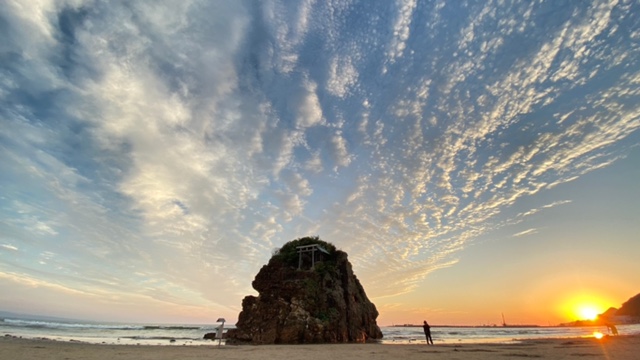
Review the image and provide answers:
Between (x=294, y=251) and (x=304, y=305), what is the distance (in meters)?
11.1

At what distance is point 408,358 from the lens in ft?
51.1

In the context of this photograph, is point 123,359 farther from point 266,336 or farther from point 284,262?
point 284,262

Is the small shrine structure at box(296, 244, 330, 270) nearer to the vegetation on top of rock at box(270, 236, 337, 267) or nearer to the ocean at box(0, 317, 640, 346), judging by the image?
the vegetation on top of rock at box(270, 236, 337, 267)

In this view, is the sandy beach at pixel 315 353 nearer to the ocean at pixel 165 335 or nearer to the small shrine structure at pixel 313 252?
the ocean at pixel 165 335

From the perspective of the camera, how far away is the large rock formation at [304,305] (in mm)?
32781

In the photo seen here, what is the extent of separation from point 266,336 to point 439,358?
22.6m

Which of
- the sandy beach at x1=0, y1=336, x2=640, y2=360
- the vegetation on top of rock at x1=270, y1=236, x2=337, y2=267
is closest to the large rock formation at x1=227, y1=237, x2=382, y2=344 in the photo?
the vegetation on top of rock at x1=270, y1=236, x2=337, y2=267

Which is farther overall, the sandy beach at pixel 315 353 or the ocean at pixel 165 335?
the ocean at pixel 165 335

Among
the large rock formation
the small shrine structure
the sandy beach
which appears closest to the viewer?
the sandy beach

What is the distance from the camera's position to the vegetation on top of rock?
44594 mm

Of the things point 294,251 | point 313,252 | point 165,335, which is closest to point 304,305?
point 313,252

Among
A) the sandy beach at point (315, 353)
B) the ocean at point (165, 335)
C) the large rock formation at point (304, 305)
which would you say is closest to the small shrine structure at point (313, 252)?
the large rock formation at point (304, 305)

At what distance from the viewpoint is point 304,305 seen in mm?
34844

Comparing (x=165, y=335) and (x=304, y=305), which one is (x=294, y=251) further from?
Result: (x=165, y=335)
